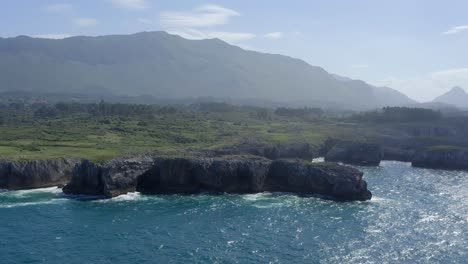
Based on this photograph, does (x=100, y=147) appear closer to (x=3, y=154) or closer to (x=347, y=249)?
(x=3, y=154)

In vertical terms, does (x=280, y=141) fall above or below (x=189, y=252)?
above

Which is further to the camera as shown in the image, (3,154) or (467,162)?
(467,162)

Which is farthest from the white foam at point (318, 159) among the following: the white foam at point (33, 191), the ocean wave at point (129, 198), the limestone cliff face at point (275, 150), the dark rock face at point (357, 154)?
the white foam at point (33, 191)

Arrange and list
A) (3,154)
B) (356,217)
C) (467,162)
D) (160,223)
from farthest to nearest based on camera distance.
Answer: (467,162), (3,154), (356,217), (160,223)

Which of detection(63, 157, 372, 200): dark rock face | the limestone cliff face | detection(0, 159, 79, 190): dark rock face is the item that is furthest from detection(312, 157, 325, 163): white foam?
detection(0, 159, 79, 190): dark rock face

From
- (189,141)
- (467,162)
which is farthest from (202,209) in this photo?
(467,162)

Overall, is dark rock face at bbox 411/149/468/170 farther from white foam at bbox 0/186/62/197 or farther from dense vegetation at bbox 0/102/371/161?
white foam at bbox 0/186/62/197
